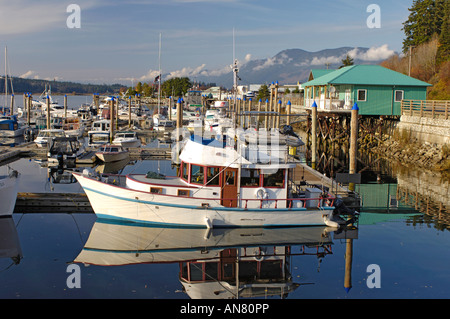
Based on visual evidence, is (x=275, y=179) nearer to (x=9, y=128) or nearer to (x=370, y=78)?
(x=370, y=78)

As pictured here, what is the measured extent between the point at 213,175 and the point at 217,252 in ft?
11.2

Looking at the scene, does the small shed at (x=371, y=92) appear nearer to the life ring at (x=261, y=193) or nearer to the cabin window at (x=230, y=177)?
the life ring at (x=261, y=193)

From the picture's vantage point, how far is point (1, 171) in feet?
95.3

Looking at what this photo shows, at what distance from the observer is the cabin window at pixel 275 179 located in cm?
1805

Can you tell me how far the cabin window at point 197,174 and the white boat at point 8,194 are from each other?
279 inches

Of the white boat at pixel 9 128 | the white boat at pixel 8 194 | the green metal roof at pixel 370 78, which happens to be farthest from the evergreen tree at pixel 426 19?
the white boat at pixel 8 194

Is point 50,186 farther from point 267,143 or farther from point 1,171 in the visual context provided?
point 267,143

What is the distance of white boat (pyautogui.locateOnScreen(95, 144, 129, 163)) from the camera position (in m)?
32.3

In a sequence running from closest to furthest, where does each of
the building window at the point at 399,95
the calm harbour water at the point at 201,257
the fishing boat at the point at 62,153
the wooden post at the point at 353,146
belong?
1. the calm harbour water at the point at 201,257
2. the wooden post at the point at 353,146
3. the fishing boat at the point at 62,153
4. the building window at the point at 399,95

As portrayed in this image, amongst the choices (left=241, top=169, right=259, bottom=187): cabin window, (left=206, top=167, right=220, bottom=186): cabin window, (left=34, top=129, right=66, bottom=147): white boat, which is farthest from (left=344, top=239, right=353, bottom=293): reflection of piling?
(left=34, top=129, right=66, bottom=147): white boat

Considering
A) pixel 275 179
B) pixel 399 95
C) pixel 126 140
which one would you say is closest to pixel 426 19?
pixel 399 95

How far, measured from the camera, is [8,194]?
722 inches

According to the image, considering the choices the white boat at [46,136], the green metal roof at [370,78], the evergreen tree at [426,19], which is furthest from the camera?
the evergreen tree at [426,19]

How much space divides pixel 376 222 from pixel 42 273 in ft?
42.8
